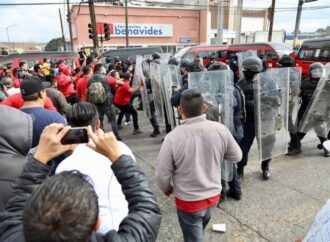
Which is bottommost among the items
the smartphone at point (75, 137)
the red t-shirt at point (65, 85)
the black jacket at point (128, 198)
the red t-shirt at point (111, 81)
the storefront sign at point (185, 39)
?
the red t-shirt at point (65, 85)

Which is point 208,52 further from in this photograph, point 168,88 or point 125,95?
point 168,88

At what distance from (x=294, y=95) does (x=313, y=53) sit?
8829mm

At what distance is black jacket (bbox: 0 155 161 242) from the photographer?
Answer: 3.69 ft

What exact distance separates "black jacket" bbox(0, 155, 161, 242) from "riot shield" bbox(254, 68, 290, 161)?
291 cm

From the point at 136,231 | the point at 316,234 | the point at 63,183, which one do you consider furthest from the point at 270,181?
the point at 63,183

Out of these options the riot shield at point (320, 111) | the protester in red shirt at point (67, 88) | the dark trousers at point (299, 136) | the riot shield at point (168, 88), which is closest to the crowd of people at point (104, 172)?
the riot shield at point (320, 111)

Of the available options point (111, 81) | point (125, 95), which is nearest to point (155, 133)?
point (125, 95)

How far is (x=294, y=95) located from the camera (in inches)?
181

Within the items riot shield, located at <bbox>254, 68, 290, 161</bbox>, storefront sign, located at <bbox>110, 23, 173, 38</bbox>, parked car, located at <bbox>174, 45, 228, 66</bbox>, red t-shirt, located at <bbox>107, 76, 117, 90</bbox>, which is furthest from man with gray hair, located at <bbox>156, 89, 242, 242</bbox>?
storefront sign, located at <bbox>110, 23, 173, 38</bbox>

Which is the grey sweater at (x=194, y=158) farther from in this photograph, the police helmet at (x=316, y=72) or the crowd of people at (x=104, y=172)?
the police helmet at (x=316, y=72)

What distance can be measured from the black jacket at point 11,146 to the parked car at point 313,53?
37.0ft

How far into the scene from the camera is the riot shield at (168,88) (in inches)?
206

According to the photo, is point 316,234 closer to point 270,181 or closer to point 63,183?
point 63,183

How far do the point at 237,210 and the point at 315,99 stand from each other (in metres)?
2.38
